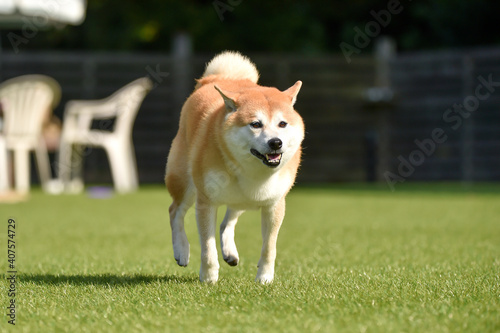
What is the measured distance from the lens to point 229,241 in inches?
130

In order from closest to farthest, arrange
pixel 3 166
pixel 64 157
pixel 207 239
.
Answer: pixel 207 239 → pixel 3 166 → pixel 64 157

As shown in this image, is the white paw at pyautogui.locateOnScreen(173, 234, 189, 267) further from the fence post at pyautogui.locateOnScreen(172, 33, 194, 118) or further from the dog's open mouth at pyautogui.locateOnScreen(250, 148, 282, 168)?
the fence post at pyautogui.locateOnScreen(172, 33, 194, 118)

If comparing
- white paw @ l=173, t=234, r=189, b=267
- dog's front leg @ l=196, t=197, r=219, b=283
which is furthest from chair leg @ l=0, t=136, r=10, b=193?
dog's front leg @ l=196, t=197, r=219, b=283

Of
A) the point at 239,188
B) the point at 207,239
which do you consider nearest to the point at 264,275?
the point at 207,239

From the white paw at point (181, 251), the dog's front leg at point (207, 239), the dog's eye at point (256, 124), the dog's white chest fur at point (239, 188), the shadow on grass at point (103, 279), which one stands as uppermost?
the dog's eye at point (256, 124)

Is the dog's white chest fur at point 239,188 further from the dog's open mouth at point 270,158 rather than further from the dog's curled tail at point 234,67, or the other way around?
the dog's curled tail at point 234,67

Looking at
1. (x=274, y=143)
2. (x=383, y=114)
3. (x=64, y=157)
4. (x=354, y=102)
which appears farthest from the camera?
(x=354, y=102)

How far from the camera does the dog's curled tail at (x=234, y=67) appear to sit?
3.48 meters

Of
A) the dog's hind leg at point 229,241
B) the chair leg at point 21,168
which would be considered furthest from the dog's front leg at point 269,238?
the chair leg at point 21,168

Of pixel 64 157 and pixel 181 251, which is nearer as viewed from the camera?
pixel 181 251

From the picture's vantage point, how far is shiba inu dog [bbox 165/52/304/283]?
2.74 m

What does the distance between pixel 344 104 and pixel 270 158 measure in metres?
10.1

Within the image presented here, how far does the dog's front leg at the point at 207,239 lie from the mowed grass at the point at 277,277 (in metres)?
0.06

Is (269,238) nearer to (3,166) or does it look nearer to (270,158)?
(270,158)
